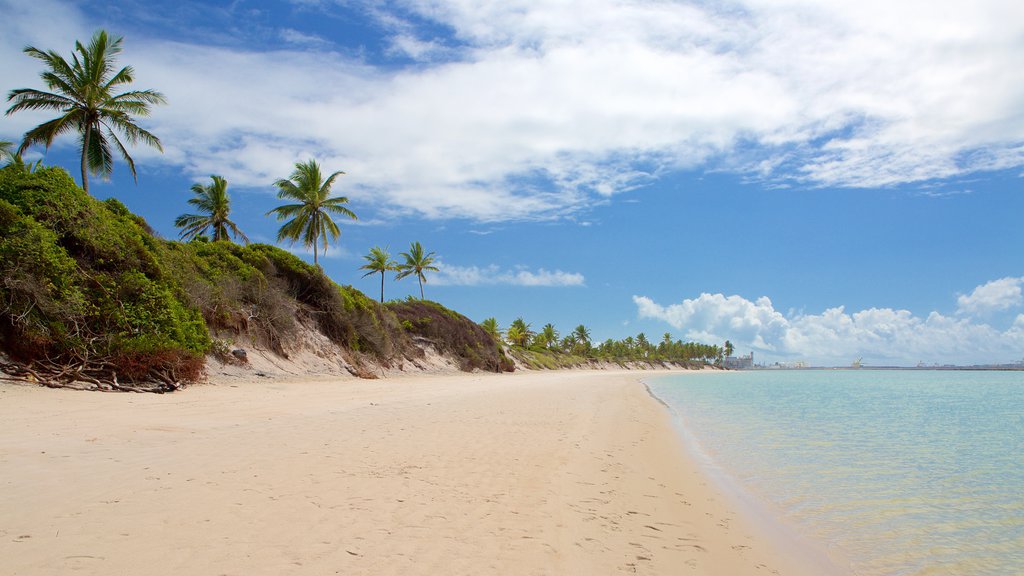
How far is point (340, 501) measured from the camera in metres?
4.80

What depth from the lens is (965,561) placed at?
476 cm

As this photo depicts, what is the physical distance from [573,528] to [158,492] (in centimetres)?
365

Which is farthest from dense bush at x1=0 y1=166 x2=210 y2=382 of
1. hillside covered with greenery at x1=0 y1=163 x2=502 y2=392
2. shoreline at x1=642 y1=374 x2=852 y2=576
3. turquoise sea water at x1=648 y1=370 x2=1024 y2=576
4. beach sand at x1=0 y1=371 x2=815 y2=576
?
turquoise sea water at x1=648 y1=370 x2=1024 y2=576

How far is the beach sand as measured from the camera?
3559 mm

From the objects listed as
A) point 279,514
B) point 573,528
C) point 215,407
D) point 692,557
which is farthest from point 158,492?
point 215,407

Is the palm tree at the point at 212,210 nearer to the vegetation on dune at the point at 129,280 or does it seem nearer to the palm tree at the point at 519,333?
the vegetation on dune at the point at 129,280

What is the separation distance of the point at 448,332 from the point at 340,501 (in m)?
36.1

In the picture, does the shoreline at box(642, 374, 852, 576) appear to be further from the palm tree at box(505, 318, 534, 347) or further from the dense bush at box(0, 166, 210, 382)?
the palm tree at box(505, 318, 534, 347)

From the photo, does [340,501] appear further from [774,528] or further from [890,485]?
[890,485]

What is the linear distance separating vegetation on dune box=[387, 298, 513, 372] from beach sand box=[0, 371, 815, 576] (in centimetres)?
2909

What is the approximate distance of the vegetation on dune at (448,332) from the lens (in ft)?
127

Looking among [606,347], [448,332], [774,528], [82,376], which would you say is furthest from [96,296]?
[606,347]

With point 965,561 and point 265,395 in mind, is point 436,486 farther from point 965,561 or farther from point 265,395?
point 265,395

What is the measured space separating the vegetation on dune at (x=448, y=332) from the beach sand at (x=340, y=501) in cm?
2909
